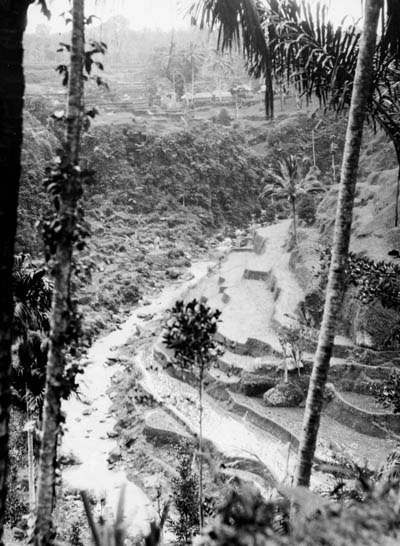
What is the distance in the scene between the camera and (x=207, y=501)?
32.6 ft

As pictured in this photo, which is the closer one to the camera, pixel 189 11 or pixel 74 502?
pixel 189 11

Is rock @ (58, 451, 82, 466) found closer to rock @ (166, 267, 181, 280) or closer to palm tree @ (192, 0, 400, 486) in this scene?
palm tree @ (192, 0, 400, 486)

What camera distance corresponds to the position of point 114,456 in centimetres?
1426

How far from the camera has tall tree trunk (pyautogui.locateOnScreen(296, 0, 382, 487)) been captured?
4.85 metres

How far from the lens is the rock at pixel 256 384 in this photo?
14715 millimetres

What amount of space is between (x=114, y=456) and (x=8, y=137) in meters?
13.1

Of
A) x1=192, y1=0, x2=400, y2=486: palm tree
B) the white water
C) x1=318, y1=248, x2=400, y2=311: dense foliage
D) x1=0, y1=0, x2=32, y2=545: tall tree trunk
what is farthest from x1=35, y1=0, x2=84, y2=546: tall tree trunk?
the white water

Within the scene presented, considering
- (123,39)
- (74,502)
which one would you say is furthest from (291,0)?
(123,39)

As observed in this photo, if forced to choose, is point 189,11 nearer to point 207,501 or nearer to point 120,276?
point 207,501

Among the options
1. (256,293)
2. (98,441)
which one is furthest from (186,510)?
(256,293)

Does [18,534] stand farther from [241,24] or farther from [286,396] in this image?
[241,24]

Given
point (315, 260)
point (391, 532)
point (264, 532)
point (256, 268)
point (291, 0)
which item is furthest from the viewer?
point (256, 268)

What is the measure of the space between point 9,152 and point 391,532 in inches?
126

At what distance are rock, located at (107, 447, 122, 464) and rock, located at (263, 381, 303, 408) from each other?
494 centimetres
